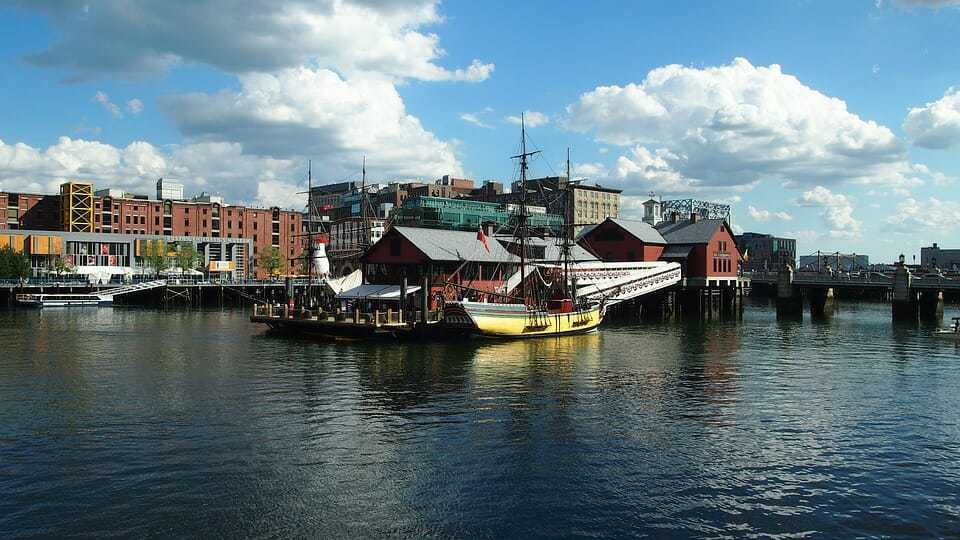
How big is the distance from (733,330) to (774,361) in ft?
92.2

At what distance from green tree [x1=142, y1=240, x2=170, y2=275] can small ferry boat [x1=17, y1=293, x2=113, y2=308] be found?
39129 millimetres

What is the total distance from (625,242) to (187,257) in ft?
334

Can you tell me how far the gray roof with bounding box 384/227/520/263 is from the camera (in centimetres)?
7475

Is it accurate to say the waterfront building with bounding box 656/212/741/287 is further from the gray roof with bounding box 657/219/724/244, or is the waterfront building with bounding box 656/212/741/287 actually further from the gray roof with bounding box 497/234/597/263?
the gray roof with bounding box 497/234/597/263

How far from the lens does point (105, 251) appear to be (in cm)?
16450

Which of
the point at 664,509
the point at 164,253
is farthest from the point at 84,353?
the point at 164,253

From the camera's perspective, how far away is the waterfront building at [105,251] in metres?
152

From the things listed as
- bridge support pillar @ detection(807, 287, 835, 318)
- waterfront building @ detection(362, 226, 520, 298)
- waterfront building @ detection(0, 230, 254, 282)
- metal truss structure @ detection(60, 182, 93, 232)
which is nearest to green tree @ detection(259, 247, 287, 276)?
waterfront building @ detection(0, 230, 254, 282)

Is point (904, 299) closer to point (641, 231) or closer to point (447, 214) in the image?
point (641, 231)

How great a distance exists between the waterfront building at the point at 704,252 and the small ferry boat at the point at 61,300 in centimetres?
9106

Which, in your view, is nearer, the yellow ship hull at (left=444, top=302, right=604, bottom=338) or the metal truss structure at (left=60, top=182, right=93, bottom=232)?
the yellow ship hull at (left=444, top=302, right=604, bottom=338)

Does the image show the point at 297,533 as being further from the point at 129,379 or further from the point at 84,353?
the point at 84,353

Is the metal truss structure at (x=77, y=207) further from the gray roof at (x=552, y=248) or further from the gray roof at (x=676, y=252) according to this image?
the gray roof at (x=676, y=252)

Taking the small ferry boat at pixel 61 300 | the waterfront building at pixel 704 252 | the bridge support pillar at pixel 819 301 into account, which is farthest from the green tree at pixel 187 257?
the bridge support pillar at pixel 819 301
